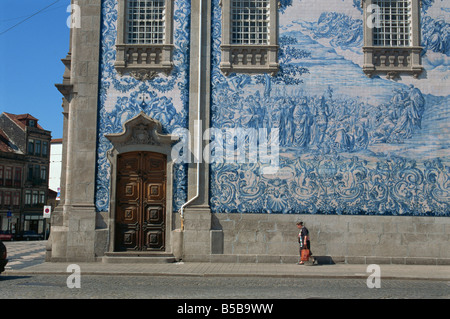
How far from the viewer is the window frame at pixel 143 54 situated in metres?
17.2

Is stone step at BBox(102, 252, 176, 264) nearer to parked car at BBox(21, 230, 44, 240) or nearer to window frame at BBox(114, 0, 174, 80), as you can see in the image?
window frame at BBox(114, 0, 174, 80)

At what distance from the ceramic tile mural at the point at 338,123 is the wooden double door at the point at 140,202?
1784 mm

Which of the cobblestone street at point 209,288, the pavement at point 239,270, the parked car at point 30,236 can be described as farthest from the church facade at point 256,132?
the parked car at point 30,236

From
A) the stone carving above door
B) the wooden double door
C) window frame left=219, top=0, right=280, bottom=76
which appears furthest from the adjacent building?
window frame left=219, top=0, right=280, bottom=76

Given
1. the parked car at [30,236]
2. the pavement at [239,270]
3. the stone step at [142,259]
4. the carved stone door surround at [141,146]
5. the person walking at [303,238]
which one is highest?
the carved stone door surround at [141,146]

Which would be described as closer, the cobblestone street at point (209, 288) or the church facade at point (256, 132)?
the cobblestone street at point (209, 288)

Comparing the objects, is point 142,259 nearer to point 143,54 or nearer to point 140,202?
point 140,202

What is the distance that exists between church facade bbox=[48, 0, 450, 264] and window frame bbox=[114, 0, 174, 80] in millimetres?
48

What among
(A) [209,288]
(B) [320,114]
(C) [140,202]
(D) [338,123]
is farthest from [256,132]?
(A) [209,288]

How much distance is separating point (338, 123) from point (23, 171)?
58.1 m

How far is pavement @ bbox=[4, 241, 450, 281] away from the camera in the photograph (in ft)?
45.9

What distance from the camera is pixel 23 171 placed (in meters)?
67.4

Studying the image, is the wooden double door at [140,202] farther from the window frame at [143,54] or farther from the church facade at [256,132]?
the window frame at [143,54]

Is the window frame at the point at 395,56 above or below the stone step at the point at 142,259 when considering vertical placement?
above
